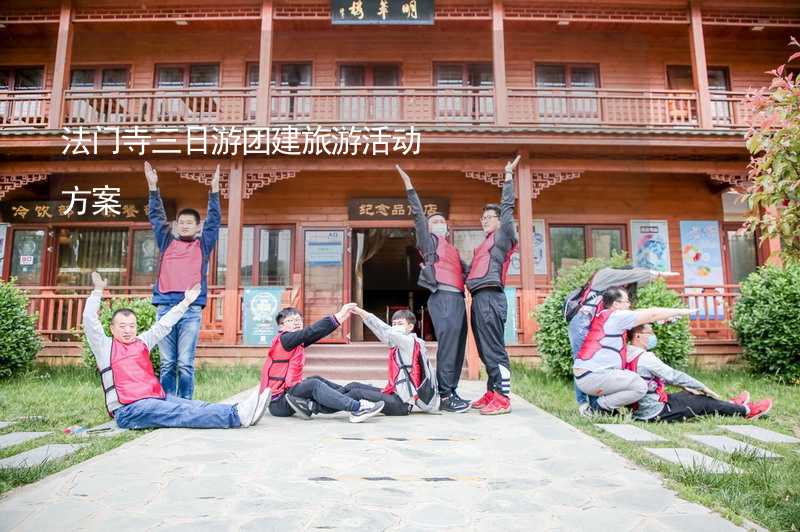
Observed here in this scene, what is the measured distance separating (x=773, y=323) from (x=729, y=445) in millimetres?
5095

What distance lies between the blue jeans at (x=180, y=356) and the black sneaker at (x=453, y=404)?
7.57 feet

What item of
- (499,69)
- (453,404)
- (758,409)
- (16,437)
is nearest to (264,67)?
(499,69)

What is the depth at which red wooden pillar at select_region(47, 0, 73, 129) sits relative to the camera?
1021 cm

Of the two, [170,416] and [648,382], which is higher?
[648,382]

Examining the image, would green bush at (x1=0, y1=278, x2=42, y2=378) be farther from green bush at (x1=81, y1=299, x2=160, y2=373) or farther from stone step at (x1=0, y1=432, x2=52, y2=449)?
stone step at (x1=0, y1=432, x2=52, y2=449)

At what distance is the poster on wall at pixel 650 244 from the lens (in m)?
11.7

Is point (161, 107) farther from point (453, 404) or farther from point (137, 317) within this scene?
point (453, 404)

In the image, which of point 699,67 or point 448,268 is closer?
point 448,268

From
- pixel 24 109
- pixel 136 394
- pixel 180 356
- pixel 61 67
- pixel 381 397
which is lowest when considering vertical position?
pixel 381 397

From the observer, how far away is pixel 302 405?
4.60 metres

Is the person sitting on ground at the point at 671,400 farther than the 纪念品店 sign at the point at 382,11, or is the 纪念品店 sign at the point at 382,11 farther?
the 纪念品店 sign at the point at 382,11

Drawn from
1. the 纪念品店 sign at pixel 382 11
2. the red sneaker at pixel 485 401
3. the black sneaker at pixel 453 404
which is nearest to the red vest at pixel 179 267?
the black sneaker at pixel 453 404

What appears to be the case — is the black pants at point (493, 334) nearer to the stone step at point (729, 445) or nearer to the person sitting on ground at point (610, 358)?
the person sitting on ground at point (610, 358)

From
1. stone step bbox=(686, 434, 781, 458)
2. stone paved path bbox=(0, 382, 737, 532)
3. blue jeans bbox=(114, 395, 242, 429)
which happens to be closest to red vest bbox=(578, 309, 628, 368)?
stone step bbox=(686, 434, 781, 458)
